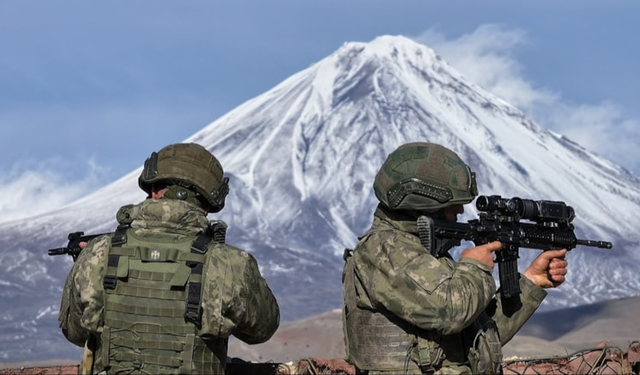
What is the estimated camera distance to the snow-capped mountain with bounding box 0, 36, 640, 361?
11344cm

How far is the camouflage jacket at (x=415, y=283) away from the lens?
539 cm

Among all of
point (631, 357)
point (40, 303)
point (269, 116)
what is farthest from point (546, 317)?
point (269, 116)

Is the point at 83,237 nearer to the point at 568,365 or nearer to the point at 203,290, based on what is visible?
the point at 203,290

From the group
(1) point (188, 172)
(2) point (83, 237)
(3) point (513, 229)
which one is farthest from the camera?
(2) point (83, 237)

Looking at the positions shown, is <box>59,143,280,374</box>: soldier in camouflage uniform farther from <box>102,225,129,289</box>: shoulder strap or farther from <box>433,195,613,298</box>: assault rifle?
<box>433,195,613,298</box>: assault rifle

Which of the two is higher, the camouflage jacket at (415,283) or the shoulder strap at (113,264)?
the shoulder strap at (113,264)

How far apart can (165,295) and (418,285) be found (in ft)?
4.03

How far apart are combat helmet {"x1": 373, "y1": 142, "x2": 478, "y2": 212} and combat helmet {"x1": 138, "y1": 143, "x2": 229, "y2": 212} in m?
0.86

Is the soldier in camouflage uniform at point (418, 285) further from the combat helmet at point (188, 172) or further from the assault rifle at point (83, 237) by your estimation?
the combat helmet at point (188, 172)

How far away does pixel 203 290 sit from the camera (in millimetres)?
5715

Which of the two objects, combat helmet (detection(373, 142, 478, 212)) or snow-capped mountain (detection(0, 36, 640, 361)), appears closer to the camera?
combat helmet (detection(373, 142, 478, 212))

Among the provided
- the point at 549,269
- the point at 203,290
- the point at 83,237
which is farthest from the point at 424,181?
the point at 83,237

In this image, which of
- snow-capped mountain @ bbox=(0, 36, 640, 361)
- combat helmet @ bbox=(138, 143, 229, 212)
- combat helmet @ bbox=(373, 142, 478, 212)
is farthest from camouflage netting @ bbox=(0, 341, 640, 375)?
snow-capped mountain @ bbox=(0, 36, 640, 361)

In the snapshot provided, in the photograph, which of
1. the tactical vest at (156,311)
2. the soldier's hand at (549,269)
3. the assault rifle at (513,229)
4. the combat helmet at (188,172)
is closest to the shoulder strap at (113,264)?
the tactical vest at (156,311)
